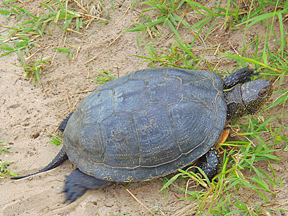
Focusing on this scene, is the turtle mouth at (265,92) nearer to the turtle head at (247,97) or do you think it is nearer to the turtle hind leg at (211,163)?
the turtle head at (247,97)

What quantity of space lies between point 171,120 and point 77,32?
2.69 metres

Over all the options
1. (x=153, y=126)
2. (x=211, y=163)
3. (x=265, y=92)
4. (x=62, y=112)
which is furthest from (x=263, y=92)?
(x=62, y=112)

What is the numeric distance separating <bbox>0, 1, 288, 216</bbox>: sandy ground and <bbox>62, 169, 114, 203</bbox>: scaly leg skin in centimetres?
Result: 8

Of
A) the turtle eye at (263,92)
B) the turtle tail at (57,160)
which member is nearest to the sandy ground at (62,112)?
the turtle tail at (57,160)

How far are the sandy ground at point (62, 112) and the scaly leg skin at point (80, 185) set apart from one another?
85mm

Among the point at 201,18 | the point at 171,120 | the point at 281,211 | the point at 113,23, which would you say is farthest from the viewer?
the point at 113,23

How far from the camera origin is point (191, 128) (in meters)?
2.40

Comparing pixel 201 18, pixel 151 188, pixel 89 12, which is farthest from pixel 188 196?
pixel 89 12

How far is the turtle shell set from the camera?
2.38m

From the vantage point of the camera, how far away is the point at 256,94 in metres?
2.47

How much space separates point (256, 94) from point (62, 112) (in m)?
2.76

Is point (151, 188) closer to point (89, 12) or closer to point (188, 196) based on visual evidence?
point (188, 196)

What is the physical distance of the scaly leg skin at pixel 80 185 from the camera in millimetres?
2531

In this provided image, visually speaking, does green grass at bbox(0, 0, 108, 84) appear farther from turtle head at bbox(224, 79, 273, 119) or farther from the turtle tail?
turtle head at bbox(224, 79, 273, 119)
